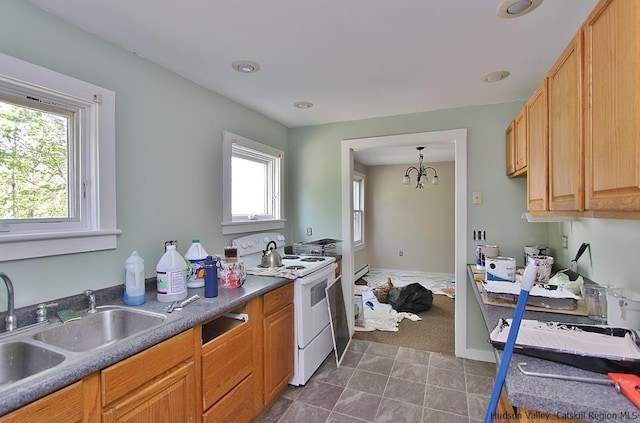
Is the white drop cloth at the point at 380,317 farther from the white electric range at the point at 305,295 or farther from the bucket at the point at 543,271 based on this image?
the bucket at the point at 543,271

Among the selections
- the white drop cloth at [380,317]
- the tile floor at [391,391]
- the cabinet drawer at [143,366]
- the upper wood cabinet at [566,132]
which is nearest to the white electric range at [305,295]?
the tile floor at [391,391]

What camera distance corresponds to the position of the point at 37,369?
1.17 m

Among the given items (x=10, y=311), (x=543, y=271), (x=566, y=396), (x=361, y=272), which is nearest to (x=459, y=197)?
(x=543, y=271)

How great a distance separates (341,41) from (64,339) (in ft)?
6.36

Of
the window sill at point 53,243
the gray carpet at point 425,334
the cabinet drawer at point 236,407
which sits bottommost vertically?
the gray carpet at point 425,334

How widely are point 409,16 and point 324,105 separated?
133cm

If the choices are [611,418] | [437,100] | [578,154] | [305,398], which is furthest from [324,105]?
[611,418]

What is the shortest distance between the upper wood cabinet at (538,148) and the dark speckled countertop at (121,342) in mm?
1646

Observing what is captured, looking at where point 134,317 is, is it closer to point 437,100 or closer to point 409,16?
point 409,16

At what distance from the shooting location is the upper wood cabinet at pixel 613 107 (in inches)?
32.9

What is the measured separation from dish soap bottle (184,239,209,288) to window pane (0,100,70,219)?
2.15 ft

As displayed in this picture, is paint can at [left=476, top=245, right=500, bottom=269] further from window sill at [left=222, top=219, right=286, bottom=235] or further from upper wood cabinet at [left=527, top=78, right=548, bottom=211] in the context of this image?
window sill at [left=222, top=219, right=286, bottom=235]

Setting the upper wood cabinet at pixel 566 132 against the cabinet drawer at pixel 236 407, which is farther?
the cabinet drawer at pixel 236 407

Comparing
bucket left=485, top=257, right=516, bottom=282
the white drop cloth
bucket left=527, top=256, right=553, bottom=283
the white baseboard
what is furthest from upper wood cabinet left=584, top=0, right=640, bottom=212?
the white drop cloth
